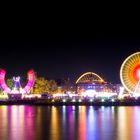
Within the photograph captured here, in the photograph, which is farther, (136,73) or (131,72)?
(131,72)

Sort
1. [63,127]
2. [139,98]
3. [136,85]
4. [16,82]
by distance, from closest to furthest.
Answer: [63,127]
[136,85]
[139,98]
[16,82]

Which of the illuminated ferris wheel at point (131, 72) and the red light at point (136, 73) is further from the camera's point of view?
the illuminated ferris wheel at point (131, 72)

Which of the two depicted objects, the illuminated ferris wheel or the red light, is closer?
the red light

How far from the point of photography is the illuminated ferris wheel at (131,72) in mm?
80062

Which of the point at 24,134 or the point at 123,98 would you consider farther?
the point at 123,98

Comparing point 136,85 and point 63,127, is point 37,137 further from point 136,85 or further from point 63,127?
point 136,85

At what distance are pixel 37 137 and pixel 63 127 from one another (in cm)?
754

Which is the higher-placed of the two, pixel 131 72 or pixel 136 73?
pixel 131 72

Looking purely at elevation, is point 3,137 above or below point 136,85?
below

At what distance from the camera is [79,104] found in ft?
325

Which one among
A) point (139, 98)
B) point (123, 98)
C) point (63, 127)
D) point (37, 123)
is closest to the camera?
point (63, 127)

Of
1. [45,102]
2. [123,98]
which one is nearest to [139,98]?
[123,98]

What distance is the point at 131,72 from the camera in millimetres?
80438

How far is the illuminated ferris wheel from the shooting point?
8006cm
